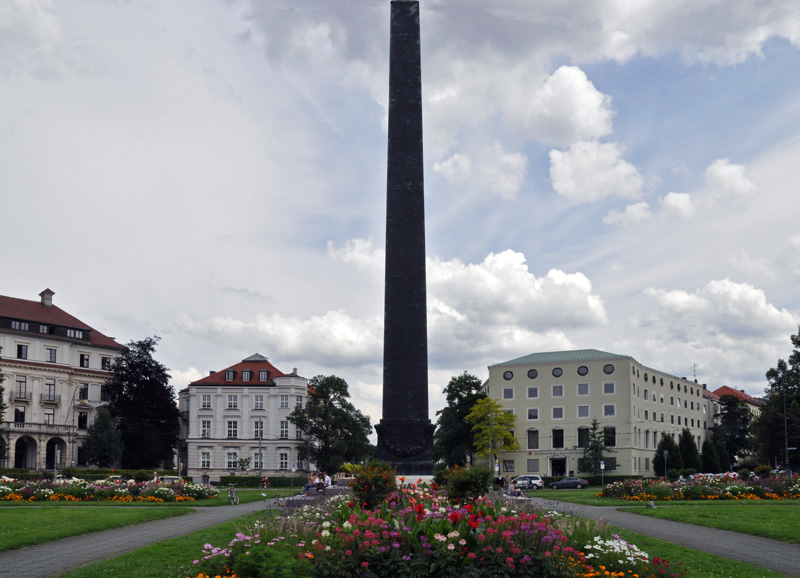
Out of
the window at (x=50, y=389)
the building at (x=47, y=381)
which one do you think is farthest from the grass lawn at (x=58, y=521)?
the window at (x=50, y=389)

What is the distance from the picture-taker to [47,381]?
291 feet

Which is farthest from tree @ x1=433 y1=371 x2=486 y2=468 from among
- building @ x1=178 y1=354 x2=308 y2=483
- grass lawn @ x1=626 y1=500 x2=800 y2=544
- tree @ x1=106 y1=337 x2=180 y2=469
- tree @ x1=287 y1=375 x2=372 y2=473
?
grass lawn @ x1=626 y1=500 x2=800 y2=544

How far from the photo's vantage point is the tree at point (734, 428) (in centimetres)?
11019

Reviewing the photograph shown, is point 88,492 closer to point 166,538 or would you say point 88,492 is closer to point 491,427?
point 166,538

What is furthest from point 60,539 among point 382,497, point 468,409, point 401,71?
point 468,409

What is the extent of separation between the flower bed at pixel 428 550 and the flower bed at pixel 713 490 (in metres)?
27.0

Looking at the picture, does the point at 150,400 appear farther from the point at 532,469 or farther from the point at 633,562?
the point at 633,562

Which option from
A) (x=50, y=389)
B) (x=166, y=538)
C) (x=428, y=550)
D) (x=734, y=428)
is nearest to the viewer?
(x=428, y=550)

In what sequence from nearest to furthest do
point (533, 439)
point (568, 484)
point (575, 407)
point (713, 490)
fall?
point (713, 490), point (568, 484), point (575, 407), point (533, 439)

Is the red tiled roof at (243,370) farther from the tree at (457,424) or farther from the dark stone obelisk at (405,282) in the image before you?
the dark stone obelisk at (405,282)

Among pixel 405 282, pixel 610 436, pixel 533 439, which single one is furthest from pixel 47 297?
pixel 405 282

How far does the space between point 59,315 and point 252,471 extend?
91.7ft

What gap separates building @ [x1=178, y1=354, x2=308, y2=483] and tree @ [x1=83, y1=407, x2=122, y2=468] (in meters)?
14.8

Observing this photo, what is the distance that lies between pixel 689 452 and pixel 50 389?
6971cm
